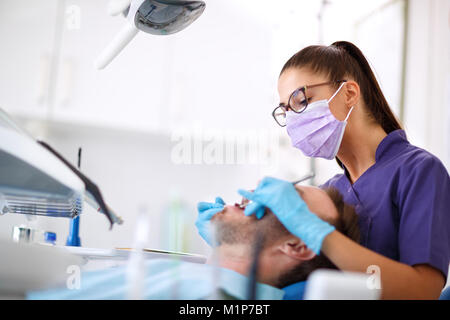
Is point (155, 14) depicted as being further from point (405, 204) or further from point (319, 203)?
point (405, 204)

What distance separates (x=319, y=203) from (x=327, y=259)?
0.12m

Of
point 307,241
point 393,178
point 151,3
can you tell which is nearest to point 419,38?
point 393,178

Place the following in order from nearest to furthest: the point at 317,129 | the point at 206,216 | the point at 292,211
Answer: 1. the point at 292,211
2. the point at 206,216
3. the point at 317,129

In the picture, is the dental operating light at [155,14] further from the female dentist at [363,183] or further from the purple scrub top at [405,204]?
the purple scrub top at [405,204]

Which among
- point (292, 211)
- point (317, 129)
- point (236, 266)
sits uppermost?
point (317, 129)

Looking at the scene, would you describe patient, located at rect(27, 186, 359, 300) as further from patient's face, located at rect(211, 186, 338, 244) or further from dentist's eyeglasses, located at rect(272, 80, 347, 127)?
dentist's eyeglasses, located at rect(272, 80, 347, 127)

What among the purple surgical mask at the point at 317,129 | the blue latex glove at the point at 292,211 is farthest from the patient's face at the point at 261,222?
the purple surgical mask at the point at 317,129

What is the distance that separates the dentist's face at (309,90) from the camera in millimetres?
1119

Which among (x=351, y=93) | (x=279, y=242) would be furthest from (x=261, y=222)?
(x=351, y=93)

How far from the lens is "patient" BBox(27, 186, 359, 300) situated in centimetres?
77

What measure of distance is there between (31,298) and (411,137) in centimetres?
221

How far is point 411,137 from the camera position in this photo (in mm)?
2424

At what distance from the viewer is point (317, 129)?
1.17 meters

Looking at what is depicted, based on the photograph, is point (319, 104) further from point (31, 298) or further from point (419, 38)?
point (419, 38)
